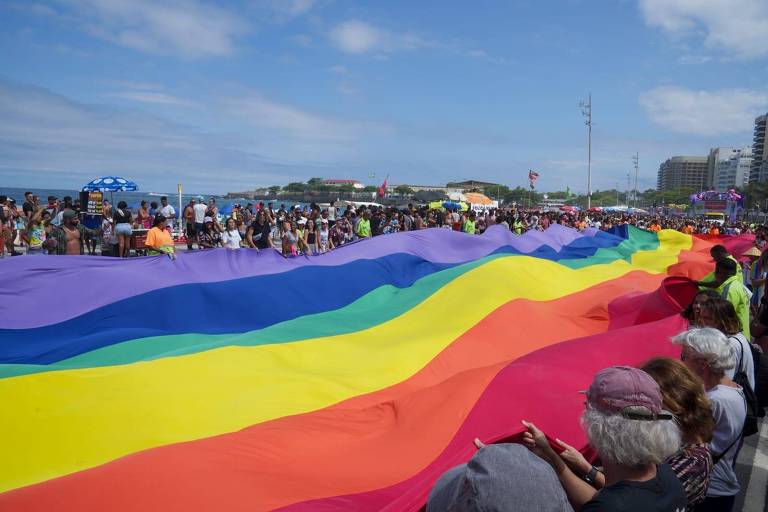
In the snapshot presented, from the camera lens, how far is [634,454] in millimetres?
1501

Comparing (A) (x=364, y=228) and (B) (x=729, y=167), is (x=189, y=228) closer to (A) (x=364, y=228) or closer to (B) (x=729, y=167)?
(A) (x=364, y=228)

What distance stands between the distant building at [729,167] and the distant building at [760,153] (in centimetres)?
368

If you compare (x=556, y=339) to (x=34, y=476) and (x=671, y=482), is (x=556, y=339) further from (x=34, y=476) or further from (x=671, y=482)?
(x=34, y=476)

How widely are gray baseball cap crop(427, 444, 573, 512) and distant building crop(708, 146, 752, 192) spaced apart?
512 feet

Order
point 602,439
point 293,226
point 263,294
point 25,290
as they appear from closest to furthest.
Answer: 1. point 602,439
2. point 25,290
3. point 263,294
4. point 293,226

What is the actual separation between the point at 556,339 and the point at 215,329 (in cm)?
318

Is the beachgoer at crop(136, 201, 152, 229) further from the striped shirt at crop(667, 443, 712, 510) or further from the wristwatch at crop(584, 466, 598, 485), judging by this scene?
the striped shirt at crop(667, 443, 712, 510)

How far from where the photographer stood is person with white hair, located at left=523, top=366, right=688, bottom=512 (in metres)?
1.49

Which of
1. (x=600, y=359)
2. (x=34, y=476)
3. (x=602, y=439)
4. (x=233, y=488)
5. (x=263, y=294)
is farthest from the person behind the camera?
(x=263, y=294)

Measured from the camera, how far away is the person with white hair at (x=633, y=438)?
1490 millimetres

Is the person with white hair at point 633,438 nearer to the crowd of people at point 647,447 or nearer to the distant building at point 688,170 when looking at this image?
the crowd of people at point 647,447

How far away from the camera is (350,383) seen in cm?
379

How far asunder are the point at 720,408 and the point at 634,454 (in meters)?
1.02

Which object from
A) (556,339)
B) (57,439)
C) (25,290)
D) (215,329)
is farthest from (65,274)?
(556,339)
